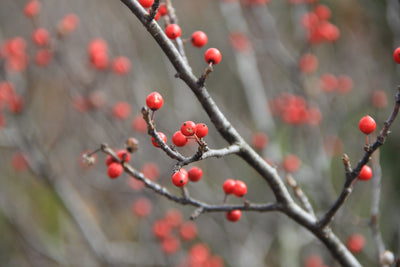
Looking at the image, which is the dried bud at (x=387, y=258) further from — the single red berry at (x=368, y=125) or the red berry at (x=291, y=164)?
the red berry at (x=291, y=164)

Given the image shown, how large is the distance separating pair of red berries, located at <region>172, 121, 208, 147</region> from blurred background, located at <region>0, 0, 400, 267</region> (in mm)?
1546

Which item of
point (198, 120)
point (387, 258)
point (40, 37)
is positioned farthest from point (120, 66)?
point (387, 258)

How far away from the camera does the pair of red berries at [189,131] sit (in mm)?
1321

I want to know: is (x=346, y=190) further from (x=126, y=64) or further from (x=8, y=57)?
(x=8, y=57)

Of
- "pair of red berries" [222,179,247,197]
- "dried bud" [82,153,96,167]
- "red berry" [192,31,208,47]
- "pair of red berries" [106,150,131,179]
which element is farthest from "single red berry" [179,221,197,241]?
"red berry" [192,31,208,47]

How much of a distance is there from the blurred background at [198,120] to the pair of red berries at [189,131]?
1546mm

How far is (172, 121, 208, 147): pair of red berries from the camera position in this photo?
52.0 inches

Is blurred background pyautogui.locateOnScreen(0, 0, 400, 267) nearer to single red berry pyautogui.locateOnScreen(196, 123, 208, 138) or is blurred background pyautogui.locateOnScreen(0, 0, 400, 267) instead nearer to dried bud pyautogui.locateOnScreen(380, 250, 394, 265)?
dried bud pyautogui.locateOnScreen(380, 250, 394, 265)

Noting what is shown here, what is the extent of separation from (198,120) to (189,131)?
12.0 feet

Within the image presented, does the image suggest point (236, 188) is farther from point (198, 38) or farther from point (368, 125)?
point (198, 38)

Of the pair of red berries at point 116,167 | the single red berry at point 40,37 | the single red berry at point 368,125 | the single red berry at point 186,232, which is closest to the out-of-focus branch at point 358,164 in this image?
the single red berry at point 368,125

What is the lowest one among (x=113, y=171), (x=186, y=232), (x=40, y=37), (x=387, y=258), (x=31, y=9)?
(x=186, y=232)

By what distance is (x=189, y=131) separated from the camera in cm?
132

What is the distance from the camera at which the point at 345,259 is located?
1.80m
